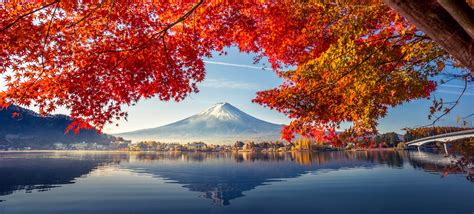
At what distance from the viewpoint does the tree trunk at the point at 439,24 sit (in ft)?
9.29

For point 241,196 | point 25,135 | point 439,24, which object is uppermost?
point 25,135

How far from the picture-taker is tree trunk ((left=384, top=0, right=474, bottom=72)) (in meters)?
2.83

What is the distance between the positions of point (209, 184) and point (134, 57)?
16.6 metres

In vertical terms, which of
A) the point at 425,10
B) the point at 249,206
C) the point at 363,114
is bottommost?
the point at 249,206

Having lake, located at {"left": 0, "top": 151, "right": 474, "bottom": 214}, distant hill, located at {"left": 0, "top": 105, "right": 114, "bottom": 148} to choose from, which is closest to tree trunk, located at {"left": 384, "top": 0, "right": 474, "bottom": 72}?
lake, located at {"left": 0, "top": 151, "right": 474, "bottom": 214}

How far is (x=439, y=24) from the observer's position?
2.84 meters

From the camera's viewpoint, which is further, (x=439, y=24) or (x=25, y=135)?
(x=25, y=135)

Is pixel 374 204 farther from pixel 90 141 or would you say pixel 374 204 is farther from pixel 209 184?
pixel 90 141

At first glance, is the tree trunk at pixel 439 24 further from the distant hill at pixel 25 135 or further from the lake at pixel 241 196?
the distant hill at pixel 25 135

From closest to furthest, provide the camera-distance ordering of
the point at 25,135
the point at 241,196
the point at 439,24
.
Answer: the point at 439,24 → the point at 241,196 → the point at 25,135

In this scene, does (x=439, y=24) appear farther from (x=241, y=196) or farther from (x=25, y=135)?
(x=25, y=135)

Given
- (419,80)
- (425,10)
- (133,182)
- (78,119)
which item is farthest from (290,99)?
(133,182)

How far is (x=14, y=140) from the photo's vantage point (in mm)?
180000

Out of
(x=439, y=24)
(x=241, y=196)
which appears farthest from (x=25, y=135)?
(x=439, y=24)
